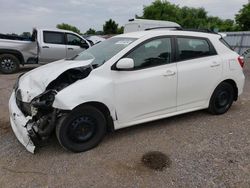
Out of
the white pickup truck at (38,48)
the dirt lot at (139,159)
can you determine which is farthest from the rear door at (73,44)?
the dirt lot at (139,159)

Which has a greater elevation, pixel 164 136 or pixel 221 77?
pixel 221 77

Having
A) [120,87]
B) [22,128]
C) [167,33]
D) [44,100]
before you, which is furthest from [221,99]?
[22,128]

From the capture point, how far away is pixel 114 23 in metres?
54.0

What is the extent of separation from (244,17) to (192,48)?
36.4 meters

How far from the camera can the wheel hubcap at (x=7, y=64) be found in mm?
9805

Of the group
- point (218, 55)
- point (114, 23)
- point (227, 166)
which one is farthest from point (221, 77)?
point (114, 23)

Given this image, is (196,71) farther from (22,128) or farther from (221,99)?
(22,128)

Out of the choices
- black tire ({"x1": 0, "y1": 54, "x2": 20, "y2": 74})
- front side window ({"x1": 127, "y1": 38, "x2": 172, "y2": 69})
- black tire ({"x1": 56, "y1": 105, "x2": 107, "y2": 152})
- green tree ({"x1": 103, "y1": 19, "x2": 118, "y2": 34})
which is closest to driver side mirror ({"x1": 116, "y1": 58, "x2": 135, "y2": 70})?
front side window ({"x1": 127, "y1": 38, "x2": 172, "y2": 69})

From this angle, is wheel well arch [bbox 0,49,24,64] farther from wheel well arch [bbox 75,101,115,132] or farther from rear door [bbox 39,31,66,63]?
wheel well arch [bbox 75,101,115,132]

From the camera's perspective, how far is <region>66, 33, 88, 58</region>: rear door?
10.7m

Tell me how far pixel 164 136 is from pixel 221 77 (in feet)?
5.38

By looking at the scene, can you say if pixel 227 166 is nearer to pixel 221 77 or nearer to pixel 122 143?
pixel 122 143

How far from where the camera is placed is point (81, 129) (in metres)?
3.45

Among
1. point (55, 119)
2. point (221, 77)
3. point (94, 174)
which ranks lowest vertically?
point (94, 174)
